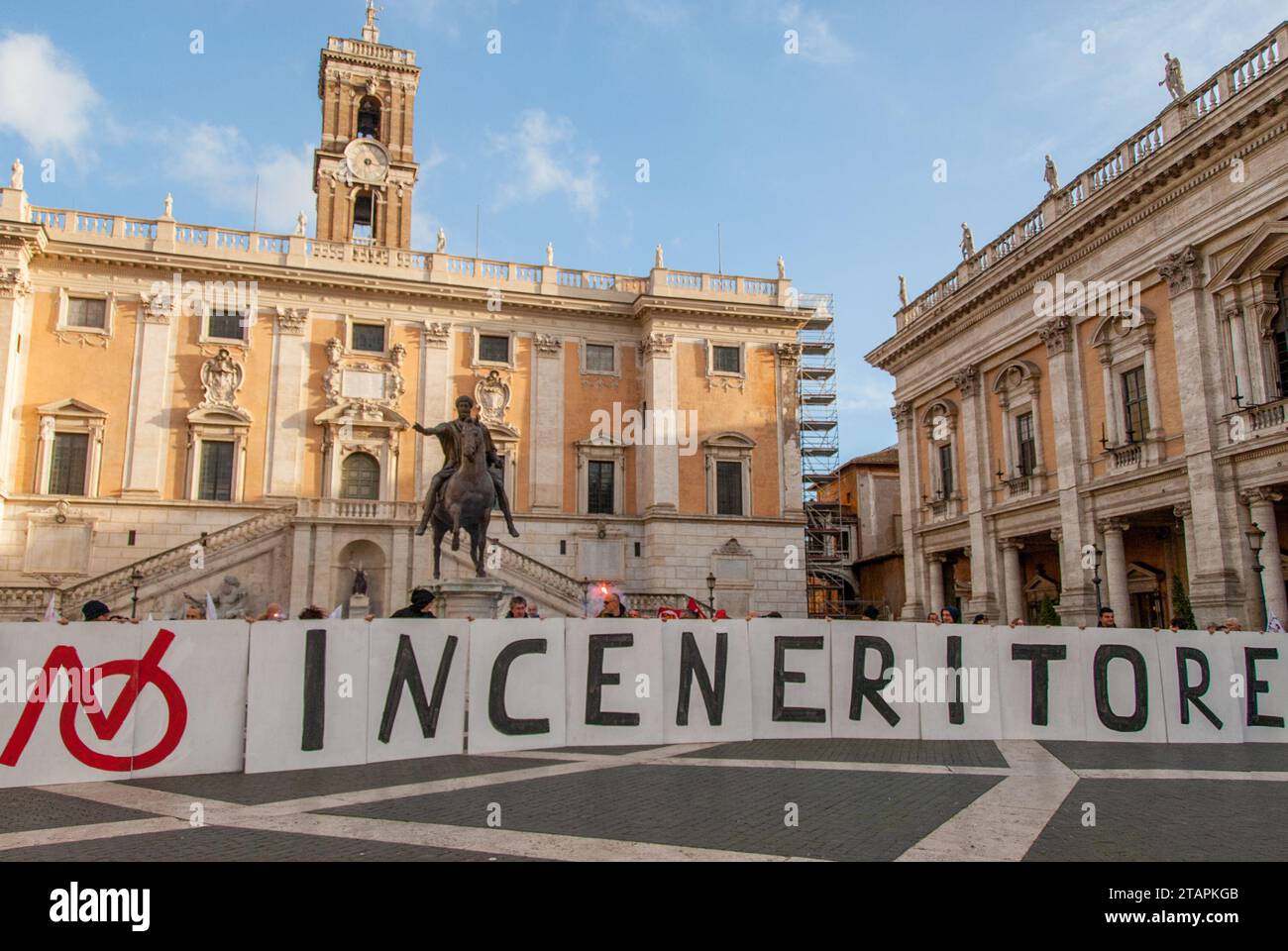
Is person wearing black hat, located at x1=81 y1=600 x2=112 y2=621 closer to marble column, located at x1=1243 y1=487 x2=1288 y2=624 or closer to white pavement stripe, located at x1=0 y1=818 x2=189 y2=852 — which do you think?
white pavement stripe, located at x1=0 y1=818 x2=189 y2=852

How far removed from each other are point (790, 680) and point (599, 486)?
27494mm

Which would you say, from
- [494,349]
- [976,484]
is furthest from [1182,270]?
[494,349]

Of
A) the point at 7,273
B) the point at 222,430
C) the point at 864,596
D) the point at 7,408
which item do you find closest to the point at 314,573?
the point at 222,430

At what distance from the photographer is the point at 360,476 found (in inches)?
1441

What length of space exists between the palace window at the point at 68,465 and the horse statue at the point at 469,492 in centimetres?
2339

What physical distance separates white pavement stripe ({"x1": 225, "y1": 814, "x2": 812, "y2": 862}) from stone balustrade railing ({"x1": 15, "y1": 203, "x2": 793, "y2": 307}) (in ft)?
110

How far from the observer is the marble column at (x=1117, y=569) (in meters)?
27.1

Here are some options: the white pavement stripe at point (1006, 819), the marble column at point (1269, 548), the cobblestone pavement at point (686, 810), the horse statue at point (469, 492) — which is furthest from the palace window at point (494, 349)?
the white pavement stripe at point (1006, 819)

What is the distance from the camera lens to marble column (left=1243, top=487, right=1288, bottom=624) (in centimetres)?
2195

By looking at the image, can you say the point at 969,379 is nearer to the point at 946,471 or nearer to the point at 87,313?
the point at 946,471

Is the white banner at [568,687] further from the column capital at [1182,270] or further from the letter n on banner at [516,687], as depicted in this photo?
the column capital at [1182,270]

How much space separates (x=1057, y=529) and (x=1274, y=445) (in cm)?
832

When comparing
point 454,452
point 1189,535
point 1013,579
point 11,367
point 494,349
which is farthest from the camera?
point 494,349
